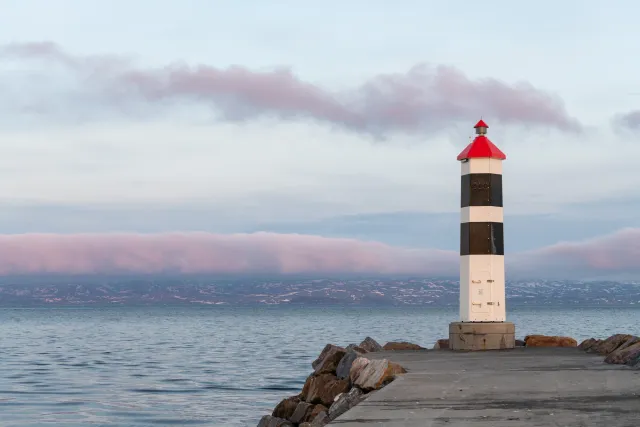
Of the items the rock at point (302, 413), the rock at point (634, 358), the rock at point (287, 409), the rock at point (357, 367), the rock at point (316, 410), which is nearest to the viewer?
the rock at point (357, 367)

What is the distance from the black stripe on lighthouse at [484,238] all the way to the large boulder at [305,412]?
5.64m

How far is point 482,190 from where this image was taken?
21.3 metres

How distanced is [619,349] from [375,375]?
17.6 ft

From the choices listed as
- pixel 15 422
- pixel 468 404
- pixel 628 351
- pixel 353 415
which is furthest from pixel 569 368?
pixel 15 422

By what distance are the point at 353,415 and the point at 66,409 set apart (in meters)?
19.2

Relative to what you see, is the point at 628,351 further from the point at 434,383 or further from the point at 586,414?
the point at 586,414

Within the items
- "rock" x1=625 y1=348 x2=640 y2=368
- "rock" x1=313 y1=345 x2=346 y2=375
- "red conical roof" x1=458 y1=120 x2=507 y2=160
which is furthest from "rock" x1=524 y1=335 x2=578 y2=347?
"rock" x1=625 y1=348 x2=640 y2=368

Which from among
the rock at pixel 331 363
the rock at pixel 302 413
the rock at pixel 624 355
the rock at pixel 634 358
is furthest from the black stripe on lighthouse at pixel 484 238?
the rock at pixel 302 413

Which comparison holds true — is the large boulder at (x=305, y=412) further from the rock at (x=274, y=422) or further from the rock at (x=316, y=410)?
the rock at (x=274, y=422)

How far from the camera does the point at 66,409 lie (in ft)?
92.5

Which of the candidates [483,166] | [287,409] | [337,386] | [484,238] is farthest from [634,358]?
[287,409]

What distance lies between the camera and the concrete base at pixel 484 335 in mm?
21234

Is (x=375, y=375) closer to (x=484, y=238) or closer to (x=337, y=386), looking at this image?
(x=337, y=386)

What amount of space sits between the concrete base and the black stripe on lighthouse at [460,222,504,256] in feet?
5.23
